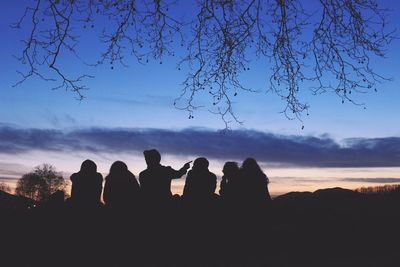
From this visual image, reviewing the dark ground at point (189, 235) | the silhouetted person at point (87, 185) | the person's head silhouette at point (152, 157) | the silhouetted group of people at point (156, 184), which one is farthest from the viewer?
the silhouetted person at point (87, 185)

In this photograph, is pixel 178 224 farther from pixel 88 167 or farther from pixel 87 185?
pixel 88 167

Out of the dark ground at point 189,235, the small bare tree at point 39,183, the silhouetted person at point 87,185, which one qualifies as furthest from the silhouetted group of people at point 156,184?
the small bare tree at point 39,183

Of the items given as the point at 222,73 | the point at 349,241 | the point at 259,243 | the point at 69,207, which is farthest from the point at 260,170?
the point at 222,73

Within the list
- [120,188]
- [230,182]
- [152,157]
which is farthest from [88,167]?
[230,182]

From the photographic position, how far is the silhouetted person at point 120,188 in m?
9.49

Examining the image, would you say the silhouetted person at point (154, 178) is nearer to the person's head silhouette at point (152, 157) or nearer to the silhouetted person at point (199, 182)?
the person's head silhouette at point (152, 157)

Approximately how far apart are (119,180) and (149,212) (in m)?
0.85

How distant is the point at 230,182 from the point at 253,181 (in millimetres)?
497

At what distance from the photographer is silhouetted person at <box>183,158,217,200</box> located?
31.6ft

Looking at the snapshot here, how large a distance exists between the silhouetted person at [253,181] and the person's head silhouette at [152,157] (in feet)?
5.54

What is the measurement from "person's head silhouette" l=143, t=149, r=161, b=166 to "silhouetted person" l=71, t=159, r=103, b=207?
44.1 inches

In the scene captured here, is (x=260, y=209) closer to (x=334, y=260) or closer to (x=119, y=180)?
(x=334, y=260)

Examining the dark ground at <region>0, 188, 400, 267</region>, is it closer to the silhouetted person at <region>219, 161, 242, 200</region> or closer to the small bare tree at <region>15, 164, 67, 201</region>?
the silhouetted person at <region>219, 161, 242, 200</region>

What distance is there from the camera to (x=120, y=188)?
374 inches
